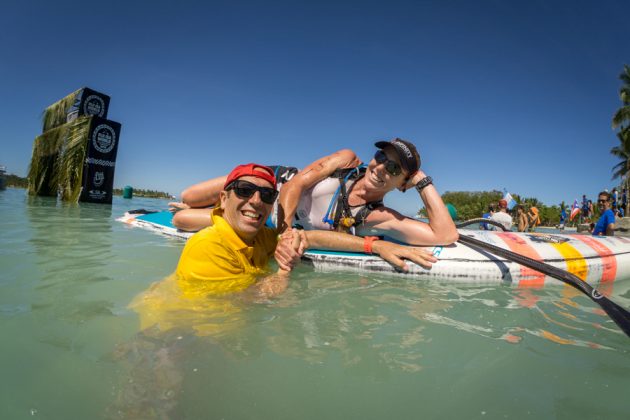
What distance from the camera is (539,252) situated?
3.48 m

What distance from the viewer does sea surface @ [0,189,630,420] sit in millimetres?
1112

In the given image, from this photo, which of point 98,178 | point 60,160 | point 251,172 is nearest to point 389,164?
point 251,172

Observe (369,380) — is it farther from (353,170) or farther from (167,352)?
(353,170)

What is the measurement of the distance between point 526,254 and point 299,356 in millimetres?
3135

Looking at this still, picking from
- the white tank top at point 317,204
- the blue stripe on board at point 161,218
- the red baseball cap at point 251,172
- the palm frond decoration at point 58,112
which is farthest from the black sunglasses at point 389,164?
the palm frond decoration at point 58,112

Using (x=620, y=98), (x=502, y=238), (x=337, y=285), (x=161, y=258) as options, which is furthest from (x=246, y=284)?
(x=620, y=98)

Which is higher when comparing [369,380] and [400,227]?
[400,227]

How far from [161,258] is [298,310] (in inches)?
88.6

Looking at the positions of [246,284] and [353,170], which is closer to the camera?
[246,284]

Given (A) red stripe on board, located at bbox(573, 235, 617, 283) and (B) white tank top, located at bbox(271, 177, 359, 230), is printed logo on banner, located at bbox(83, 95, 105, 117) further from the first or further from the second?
(A) red stripe on board, located at bbox(573, 235, 617, 283)

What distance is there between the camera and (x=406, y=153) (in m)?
3.04

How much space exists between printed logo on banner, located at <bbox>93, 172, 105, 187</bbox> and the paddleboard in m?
14.0

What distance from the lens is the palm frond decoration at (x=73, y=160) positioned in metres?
13.3

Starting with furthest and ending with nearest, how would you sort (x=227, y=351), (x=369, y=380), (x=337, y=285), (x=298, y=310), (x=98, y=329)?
(x=337, y=285)
(x=298, y=310)
(x=98, y=329)
(x=227, y=351)
(x=369, y=380)
